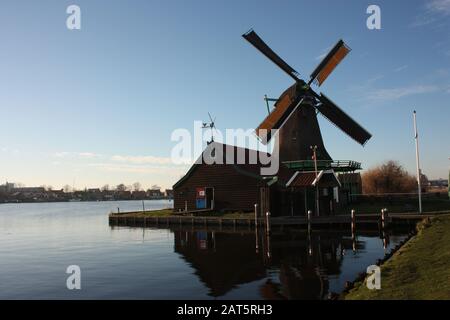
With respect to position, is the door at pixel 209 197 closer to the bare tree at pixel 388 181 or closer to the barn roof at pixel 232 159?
the barn roof at pixel 232 159

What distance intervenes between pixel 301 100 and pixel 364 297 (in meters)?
34.9

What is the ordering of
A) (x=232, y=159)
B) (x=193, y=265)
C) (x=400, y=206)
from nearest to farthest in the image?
(x=193, y=265)
(x=400, y=206)
(x=232, y=159)

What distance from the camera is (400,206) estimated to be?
45.0 m

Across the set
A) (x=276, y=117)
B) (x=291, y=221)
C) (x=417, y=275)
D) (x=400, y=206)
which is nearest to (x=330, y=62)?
(x=276, y=117)

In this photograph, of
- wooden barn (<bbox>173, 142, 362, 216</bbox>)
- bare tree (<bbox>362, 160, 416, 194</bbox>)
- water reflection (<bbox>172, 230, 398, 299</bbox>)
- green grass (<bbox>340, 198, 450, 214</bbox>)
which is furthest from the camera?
bare tree (<bbox>362, 160, 416, 194</bbox>)

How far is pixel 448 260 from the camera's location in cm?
1545

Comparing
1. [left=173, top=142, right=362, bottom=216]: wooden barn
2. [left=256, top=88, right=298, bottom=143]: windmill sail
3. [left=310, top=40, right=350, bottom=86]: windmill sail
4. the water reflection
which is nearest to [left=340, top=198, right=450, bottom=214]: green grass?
[left=173, top=142, right=362, bottom=216]: wooden barn

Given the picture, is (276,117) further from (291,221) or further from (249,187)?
(291,221)

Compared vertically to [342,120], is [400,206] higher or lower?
lower

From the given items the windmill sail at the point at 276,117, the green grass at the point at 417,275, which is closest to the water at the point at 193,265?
the green grass at the point at 417,275

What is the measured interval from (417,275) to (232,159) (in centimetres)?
3317

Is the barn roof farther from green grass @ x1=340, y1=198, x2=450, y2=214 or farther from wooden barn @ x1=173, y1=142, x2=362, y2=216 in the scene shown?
green grass @ x1=340, y1=198, x2=450, y2=214

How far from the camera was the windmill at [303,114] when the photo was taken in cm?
4509

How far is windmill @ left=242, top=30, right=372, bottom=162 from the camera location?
4509 cm
